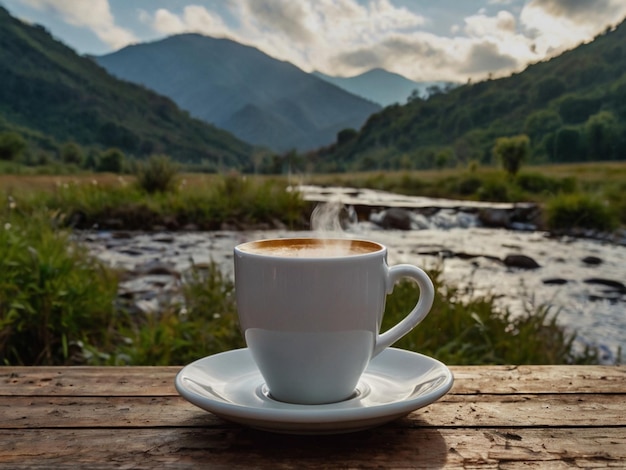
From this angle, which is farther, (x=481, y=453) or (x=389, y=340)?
(x=389, y=340)

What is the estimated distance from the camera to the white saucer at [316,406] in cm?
45

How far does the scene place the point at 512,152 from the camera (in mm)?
11477

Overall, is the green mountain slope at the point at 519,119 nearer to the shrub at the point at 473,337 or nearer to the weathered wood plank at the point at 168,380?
the shrub at the point at 473,337

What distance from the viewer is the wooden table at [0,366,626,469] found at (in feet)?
1.47

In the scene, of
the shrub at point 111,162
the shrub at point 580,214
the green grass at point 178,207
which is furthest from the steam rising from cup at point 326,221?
the shrub at point 111,162

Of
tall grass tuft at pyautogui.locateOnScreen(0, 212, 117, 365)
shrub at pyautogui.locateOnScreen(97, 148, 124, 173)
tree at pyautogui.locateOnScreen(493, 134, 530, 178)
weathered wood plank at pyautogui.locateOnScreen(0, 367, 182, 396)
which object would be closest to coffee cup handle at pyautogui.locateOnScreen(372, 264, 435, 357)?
weathered wood plank at pyautogui.locateOnScreen(0, 367, 182, 396)

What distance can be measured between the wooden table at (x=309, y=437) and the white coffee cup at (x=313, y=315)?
69mm

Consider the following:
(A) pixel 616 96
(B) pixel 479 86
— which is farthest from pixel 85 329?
(B) pixel 479 86

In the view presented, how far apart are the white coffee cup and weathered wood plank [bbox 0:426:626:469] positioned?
7cm

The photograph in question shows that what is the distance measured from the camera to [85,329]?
7.44ft

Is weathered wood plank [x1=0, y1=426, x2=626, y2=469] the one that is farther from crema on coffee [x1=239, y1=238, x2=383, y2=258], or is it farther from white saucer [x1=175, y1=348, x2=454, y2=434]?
crema on coffee [x1=239, y1=238, x2=383, y2=258]

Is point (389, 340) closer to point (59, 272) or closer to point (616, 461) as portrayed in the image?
point (616, 461)

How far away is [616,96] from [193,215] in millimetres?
20604

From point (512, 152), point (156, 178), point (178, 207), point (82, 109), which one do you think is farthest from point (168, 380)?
point (82, 109)
